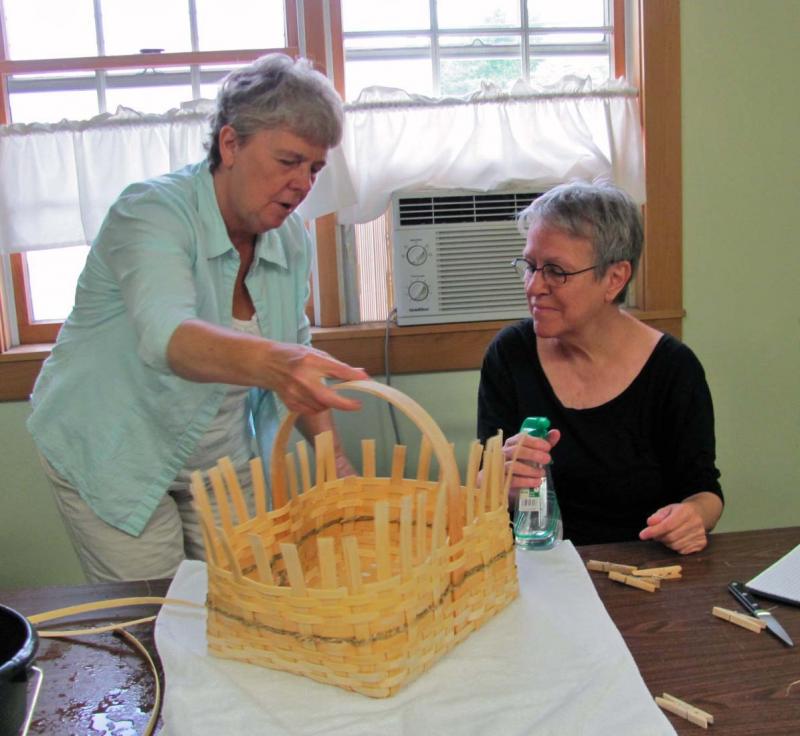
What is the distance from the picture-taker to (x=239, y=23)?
244 centimetres

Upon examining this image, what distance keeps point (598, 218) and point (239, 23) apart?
4.49ft

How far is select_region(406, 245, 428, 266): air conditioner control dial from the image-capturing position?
2402 millimetres

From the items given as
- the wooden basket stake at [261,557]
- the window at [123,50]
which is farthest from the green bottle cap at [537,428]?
the window at [123,50]

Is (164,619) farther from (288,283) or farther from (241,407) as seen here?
(288,283)

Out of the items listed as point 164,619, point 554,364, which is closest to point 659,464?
point 554,364

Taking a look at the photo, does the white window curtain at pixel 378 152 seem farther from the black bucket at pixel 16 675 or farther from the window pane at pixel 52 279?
the black bucket at pixel 16 675

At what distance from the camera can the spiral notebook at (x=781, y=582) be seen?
3.75 ft

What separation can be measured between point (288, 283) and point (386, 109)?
843 millimetres

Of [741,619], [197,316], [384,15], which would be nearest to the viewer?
[741,619]

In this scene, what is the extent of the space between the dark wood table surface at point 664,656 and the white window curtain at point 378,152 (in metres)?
1.33

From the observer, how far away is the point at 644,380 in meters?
1.63

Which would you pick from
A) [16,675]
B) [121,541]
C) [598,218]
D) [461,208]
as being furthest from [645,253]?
[16,675]

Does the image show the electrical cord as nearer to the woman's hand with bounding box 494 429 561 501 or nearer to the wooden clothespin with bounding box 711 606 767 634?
the woman's hand with bounding box 494 429 561 501

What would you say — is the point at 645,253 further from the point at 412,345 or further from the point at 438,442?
the point at 438,442
